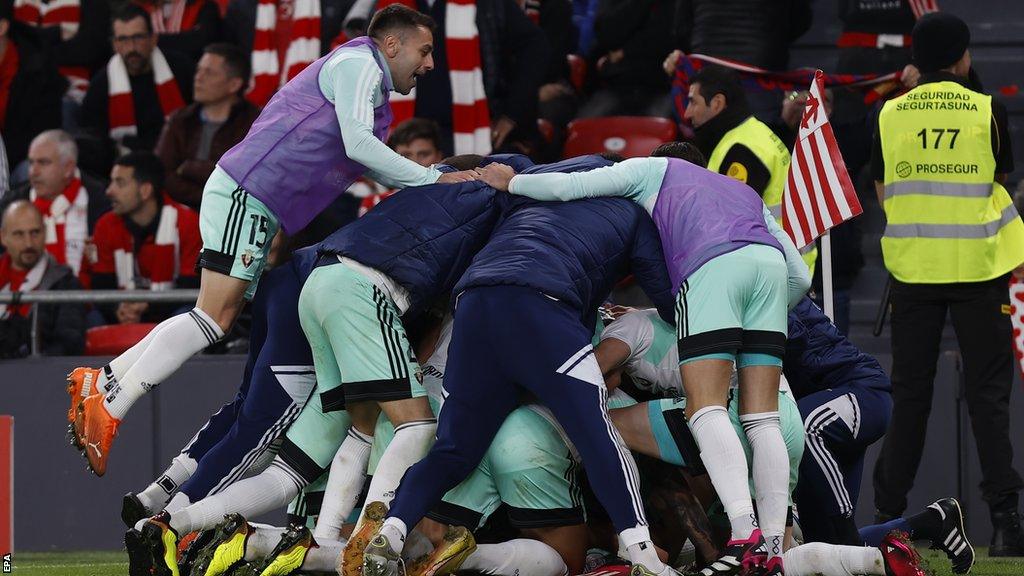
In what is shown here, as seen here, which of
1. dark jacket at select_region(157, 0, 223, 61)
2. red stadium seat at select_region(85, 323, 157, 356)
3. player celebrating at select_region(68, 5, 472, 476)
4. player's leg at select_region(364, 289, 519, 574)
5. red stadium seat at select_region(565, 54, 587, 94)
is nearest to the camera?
player's leg at select_region(364, 289, 519, 574)

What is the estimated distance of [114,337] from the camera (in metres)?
9.04

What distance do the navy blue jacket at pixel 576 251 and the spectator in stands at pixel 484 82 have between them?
331 cm

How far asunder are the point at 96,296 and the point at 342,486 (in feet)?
9.64

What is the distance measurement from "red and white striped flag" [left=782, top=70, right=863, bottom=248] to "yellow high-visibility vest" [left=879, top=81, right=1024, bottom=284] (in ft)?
1.03

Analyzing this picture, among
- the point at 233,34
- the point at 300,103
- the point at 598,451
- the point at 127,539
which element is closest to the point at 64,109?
the point at 233,34

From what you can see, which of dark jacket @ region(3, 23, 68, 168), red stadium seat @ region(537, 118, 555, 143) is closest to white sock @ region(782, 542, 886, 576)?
red stadium seat @ region(537, 118, 555, 143)

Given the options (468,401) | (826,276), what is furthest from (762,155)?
(468,401)

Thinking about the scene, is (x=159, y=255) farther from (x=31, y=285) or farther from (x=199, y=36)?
(x=199, y=36)

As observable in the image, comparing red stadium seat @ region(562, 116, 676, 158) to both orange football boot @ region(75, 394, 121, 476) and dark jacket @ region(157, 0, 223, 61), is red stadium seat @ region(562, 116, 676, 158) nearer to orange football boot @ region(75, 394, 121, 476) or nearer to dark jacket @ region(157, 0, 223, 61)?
dark jacket @ region(157, 0, 223, 61)

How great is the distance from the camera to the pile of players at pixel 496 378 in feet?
18.6

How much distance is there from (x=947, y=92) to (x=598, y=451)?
3.14 metres

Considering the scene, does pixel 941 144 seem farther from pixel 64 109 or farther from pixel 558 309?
pixel 64 109

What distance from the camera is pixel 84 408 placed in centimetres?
662

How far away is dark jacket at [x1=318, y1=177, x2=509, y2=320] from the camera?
6168 mm
